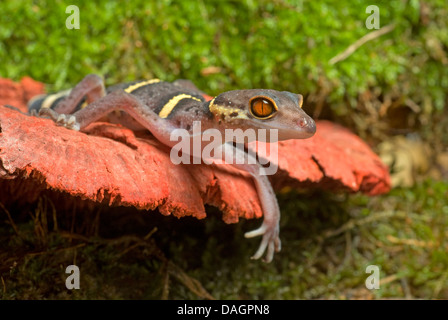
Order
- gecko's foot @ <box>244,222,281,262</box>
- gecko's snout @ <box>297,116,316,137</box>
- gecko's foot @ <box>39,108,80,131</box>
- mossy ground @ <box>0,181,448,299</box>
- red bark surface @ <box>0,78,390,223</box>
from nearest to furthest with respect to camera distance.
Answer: red bark surface @ <box>0,78,390,223</box> → gecko's snout @ <box>297,116,316,137</box> → gecko's foot @ <box>39,108,80,131</box> → mossy ground @ <box>0,181,448,299</box> → gecko's foot @ <box>244,222,281,262</box>

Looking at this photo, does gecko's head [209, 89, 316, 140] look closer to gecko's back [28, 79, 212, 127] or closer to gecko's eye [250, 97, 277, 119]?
gecko's eye [250, 97, 277, 119]

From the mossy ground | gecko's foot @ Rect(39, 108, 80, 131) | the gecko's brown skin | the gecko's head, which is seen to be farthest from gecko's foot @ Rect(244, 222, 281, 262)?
gecko's foot @ Rect(39, 108, 80, 131)

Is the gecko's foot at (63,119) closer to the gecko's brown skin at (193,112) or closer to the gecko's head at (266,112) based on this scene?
the gecko's brown skin at (193,112)

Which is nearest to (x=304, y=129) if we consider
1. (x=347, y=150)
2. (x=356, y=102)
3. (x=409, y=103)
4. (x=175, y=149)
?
(x=175, y=149)

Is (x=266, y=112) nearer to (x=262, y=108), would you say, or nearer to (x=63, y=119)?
(x=262, y=108)

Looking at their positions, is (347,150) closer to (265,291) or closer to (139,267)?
(265,291)

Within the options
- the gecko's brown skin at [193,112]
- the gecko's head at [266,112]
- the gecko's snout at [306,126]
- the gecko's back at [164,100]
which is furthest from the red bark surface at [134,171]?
the gecko's snout at [306,126]
